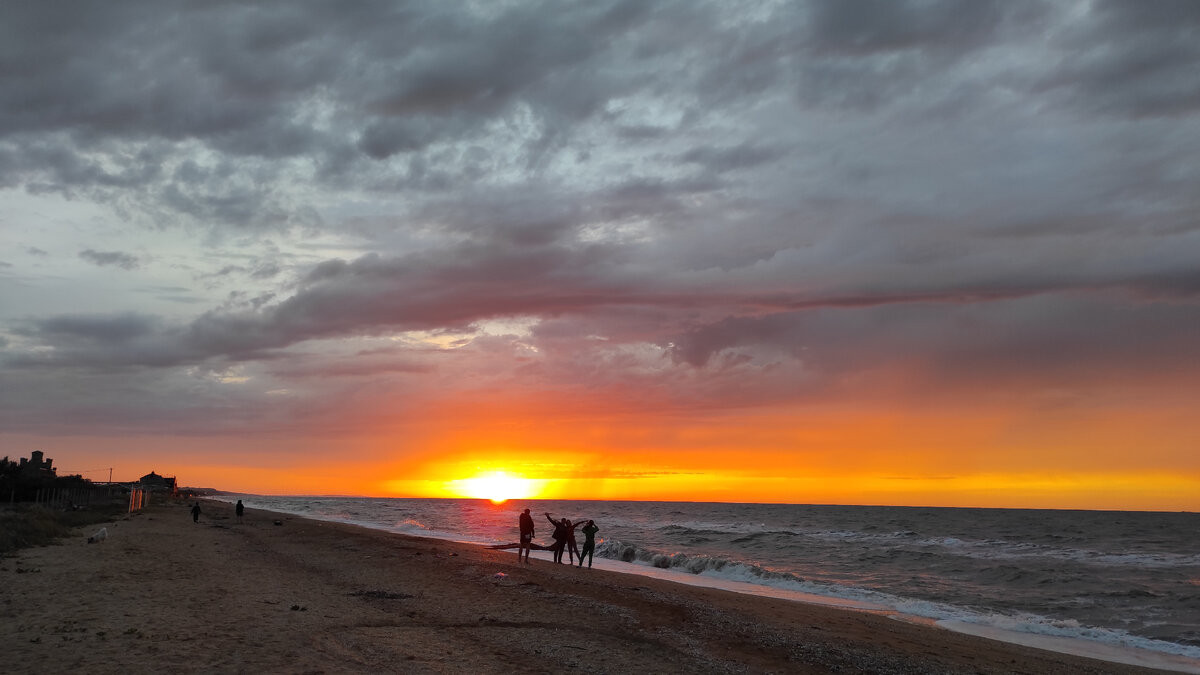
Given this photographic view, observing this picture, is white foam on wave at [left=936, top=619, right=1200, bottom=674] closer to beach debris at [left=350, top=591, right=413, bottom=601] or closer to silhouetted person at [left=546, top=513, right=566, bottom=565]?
silhouetted person at [left=546, top=513, right=566, bottom=565]

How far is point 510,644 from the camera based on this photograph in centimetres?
1361

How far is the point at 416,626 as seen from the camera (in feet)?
48.6

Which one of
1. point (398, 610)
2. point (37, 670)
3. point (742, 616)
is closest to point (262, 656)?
point (37, 670)

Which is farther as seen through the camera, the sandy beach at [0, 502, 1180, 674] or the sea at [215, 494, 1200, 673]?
the sea at [215, 494, 1200, 673]

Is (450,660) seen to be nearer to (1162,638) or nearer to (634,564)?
(1162,638)

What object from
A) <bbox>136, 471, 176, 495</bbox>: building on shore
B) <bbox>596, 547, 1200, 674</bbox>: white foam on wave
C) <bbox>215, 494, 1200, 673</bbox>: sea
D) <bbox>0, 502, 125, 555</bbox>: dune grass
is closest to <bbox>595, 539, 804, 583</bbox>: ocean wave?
<bbox>215, 494, 1200, 673</bbox>: sea

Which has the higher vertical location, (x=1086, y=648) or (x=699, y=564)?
(x=1086, y=648)

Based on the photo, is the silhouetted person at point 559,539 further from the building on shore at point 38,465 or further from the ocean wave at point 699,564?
the building on shore at point 38,465

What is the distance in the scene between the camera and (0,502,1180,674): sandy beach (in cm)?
1174

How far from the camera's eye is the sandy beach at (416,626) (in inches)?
462

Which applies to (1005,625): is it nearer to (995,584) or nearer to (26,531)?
(995,584)

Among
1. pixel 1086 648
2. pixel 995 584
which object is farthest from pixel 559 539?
pixel 995 584

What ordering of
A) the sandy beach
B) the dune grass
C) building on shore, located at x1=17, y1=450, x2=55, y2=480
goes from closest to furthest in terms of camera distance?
the sandy beach → the dune grass → building on shore, located at x1=17, y1=450, x2=55, y2=480

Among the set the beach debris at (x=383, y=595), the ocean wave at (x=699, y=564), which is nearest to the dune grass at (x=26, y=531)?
the beach debris at (x=383, y=595)
